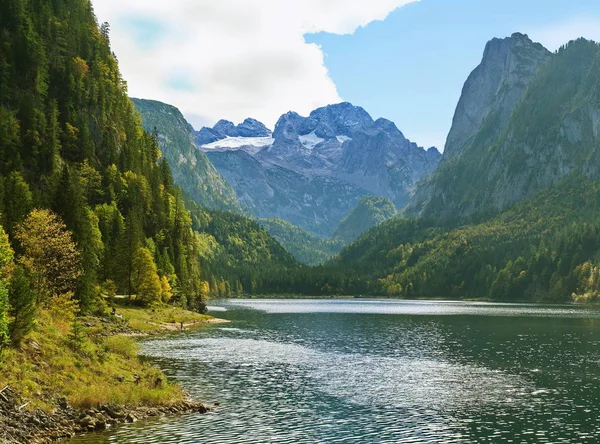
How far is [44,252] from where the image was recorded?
79938 mm

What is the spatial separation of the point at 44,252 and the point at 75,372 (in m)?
31.4

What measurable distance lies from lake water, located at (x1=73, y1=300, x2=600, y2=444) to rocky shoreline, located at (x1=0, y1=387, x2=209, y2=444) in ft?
4.93

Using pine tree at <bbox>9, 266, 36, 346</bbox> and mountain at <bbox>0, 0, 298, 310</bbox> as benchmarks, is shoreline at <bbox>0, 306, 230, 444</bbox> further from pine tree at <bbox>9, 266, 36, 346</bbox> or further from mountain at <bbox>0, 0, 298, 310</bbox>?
mountain at <bbox>0, 0, 298, 310</bbox>

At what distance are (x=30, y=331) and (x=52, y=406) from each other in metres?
10.8

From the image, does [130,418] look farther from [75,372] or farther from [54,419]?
[75,372]

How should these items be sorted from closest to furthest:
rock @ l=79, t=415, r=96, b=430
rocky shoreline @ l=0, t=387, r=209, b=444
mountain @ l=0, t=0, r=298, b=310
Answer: rocky shoreline @ l=0, t=387, r=209, b=444 → rock @ l=79, t=415, r=96, b=430 → mountain @ l=0, t=0, r=298, b=310

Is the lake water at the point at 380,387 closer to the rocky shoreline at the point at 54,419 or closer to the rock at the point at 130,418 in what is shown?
the rock at the point at 130,418

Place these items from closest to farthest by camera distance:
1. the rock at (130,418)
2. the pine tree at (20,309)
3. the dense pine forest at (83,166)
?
the rock at (130,418) → the pine tree at (20,309) → the dense pine forest at (83,166)

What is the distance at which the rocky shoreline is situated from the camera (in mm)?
40969

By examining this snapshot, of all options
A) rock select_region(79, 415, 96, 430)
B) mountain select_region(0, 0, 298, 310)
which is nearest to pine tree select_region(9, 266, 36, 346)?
rock select_region(79, 415, 96, 430)

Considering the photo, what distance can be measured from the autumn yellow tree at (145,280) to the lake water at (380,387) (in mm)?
18629

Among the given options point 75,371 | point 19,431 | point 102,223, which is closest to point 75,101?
point 102,223

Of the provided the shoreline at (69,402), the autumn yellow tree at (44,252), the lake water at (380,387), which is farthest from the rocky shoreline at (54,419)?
the autumn yellow tree at (44,252)

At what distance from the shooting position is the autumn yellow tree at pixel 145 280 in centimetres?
13700
